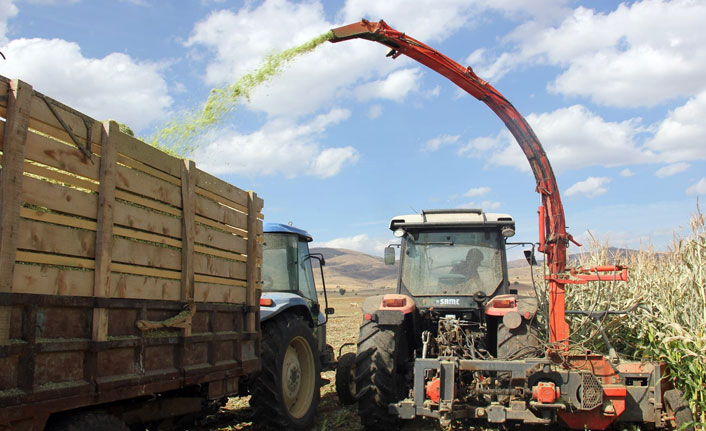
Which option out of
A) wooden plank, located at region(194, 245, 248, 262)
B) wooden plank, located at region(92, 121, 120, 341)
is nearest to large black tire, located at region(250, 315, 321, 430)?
wooden plank, located at region(194, 245, 248, 262)

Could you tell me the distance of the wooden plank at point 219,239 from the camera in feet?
15.5

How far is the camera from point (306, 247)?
7.95 m

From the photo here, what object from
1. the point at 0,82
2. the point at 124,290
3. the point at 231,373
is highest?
the point at 0,82

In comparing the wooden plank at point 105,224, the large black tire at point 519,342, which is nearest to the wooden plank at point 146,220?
the wooden plank at point 105,224

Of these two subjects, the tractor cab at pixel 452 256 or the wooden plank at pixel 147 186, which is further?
the tractor cab at pixel 452 256

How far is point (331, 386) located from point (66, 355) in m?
6.13

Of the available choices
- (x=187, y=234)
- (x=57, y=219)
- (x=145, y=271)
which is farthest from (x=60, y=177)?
(x=187, y=234)

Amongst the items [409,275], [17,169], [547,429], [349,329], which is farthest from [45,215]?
[349,329]

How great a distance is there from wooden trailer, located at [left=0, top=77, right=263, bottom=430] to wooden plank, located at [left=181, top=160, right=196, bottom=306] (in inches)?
0.4

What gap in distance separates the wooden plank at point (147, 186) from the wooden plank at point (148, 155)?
0.09 metres

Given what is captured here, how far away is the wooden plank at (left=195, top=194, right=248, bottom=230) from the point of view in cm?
480

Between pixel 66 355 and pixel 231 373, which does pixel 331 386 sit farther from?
pixel 66 355

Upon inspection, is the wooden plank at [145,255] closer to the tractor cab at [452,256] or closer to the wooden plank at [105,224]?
the wooden plank at [105,224]

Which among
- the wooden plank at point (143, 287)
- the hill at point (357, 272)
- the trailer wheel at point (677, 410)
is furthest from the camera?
the hill at point (357, 272)
